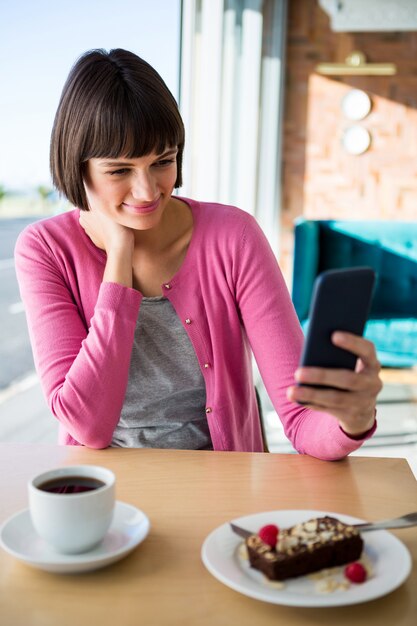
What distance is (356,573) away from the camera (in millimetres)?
724

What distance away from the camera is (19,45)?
2066 millimetres

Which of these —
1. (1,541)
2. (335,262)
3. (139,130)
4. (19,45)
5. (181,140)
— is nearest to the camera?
(1,541)

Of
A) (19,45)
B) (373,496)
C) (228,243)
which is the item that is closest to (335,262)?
(19,45)

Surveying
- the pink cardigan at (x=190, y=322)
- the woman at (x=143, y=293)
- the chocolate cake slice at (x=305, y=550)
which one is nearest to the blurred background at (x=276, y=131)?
the woman at (x=143, y=293)

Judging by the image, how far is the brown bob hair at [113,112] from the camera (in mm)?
1235

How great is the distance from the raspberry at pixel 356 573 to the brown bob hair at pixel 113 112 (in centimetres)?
77

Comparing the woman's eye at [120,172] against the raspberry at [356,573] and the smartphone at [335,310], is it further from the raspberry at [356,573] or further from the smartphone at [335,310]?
the raspberry at [356,573]

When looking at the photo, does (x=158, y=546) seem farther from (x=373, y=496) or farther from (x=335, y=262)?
(x=335, y=262)

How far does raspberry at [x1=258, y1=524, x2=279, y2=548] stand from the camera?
2.45 feet

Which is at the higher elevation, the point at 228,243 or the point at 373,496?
the point at 228,243

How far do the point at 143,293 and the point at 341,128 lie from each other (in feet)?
13.9

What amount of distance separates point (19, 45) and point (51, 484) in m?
1.61

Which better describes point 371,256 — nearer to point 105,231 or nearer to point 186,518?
point 105,231

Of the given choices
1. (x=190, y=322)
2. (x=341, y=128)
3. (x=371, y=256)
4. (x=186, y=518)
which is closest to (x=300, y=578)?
(x=186, y=518)
